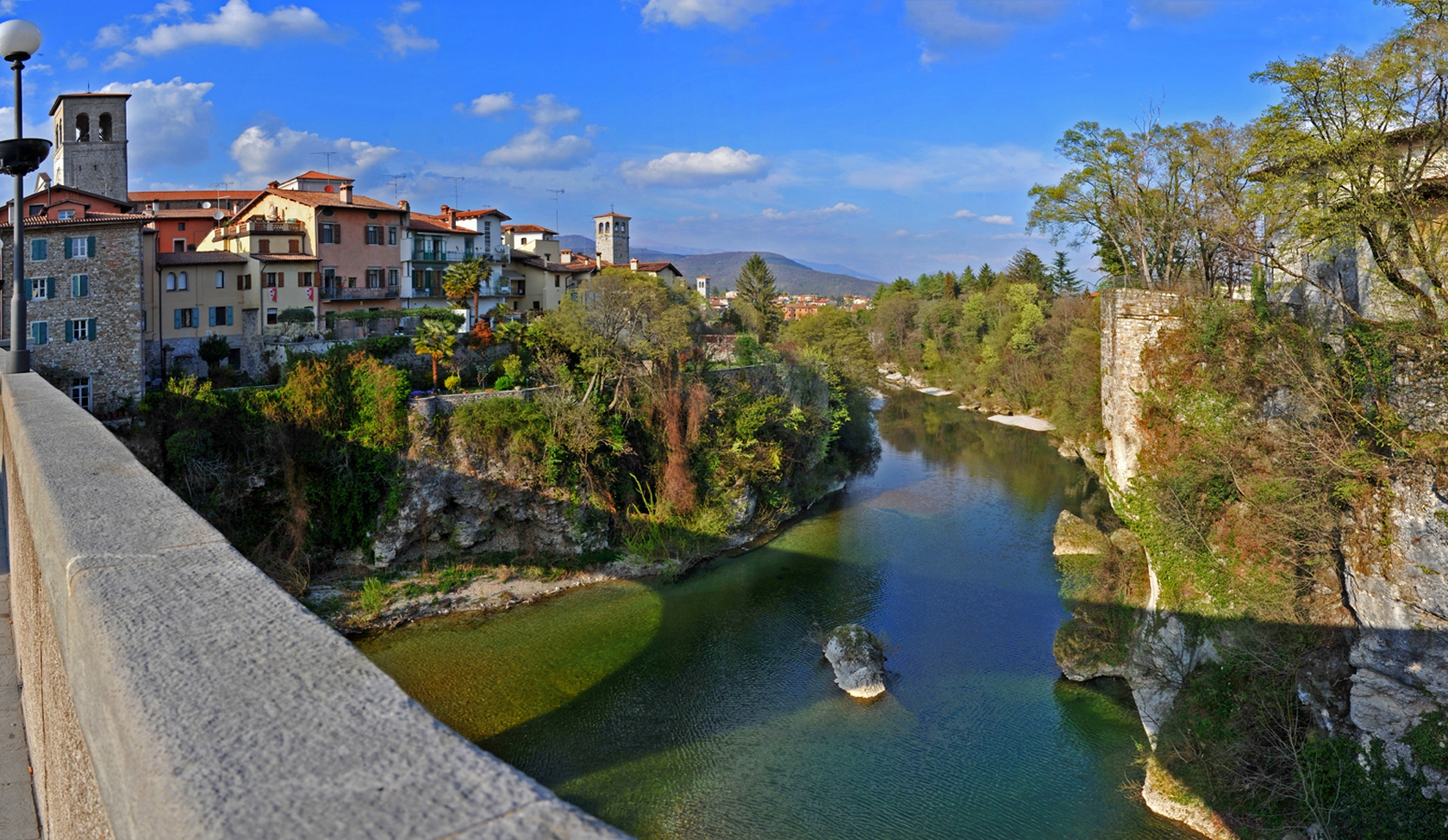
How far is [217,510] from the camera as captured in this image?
22.8m

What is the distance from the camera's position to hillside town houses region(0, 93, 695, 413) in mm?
23344

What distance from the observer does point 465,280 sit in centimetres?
3600

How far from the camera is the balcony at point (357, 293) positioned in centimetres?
3433

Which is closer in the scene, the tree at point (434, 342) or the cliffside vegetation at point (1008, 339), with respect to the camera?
the tree at point (434, 342)

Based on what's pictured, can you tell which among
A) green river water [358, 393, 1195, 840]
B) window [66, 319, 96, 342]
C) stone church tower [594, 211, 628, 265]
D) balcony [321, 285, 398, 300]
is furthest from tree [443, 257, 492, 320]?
stone church tower [594, 211, 628, 265]

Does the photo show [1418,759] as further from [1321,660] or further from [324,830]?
[324,830]

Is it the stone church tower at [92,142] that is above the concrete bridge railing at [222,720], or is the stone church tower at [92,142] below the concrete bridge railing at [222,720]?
above

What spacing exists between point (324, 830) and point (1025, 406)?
54067mm

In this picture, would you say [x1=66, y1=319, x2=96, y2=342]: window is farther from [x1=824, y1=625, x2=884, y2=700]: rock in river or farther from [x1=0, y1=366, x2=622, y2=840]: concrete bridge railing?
[x1=0, y1=366, x2=622, y2=840]: concrete bridge railing

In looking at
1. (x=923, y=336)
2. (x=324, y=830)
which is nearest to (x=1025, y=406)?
(x=923, y=336)

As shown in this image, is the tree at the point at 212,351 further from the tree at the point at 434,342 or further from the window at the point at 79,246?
the tree at the point at 434,342

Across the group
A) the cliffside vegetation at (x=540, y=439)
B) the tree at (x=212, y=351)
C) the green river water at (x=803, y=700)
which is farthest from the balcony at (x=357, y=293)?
the green river water at (x=803, y=700)

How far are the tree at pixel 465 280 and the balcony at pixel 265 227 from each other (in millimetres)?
5623

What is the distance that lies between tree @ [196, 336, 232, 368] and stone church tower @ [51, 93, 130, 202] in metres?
11.6
